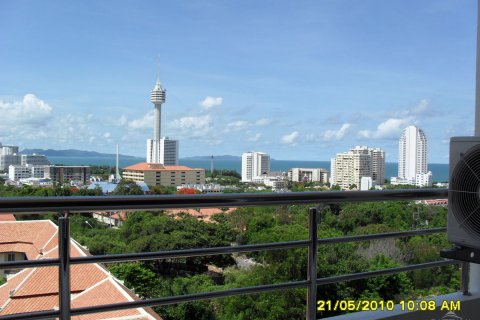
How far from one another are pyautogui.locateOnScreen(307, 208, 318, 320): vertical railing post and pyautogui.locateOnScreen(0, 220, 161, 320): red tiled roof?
0.66 m

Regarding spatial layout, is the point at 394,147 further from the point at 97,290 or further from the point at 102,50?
the point at 102,50

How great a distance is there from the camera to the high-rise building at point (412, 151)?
6531 millimetres

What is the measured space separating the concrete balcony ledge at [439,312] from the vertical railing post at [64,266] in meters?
1.20

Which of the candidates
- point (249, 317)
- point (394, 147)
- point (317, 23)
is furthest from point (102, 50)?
point (249, 317)

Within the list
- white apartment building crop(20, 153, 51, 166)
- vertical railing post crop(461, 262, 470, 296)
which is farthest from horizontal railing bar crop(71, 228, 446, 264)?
white apartment building crop(20, 153, 51, 166)

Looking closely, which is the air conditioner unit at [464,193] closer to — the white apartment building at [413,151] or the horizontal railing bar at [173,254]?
the horizontal railing bar at [173,254]

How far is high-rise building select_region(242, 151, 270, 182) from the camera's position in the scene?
33.6 feet

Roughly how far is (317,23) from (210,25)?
9.39 m

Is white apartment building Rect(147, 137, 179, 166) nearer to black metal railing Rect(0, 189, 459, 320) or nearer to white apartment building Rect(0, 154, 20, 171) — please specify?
white apartment building Rect(0, 154, 20, 171)

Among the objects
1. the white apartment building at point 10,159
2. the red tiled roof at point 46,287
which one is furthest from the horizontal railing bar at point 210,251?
the white apartment building at point 10,159

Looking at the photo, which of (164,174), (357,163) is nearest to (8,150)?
(164,174)

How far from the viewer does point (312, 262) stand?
2.04 m

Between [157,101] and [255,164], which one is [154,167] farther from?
[157,101]

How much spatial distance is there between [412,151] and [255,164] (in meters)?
4.92
